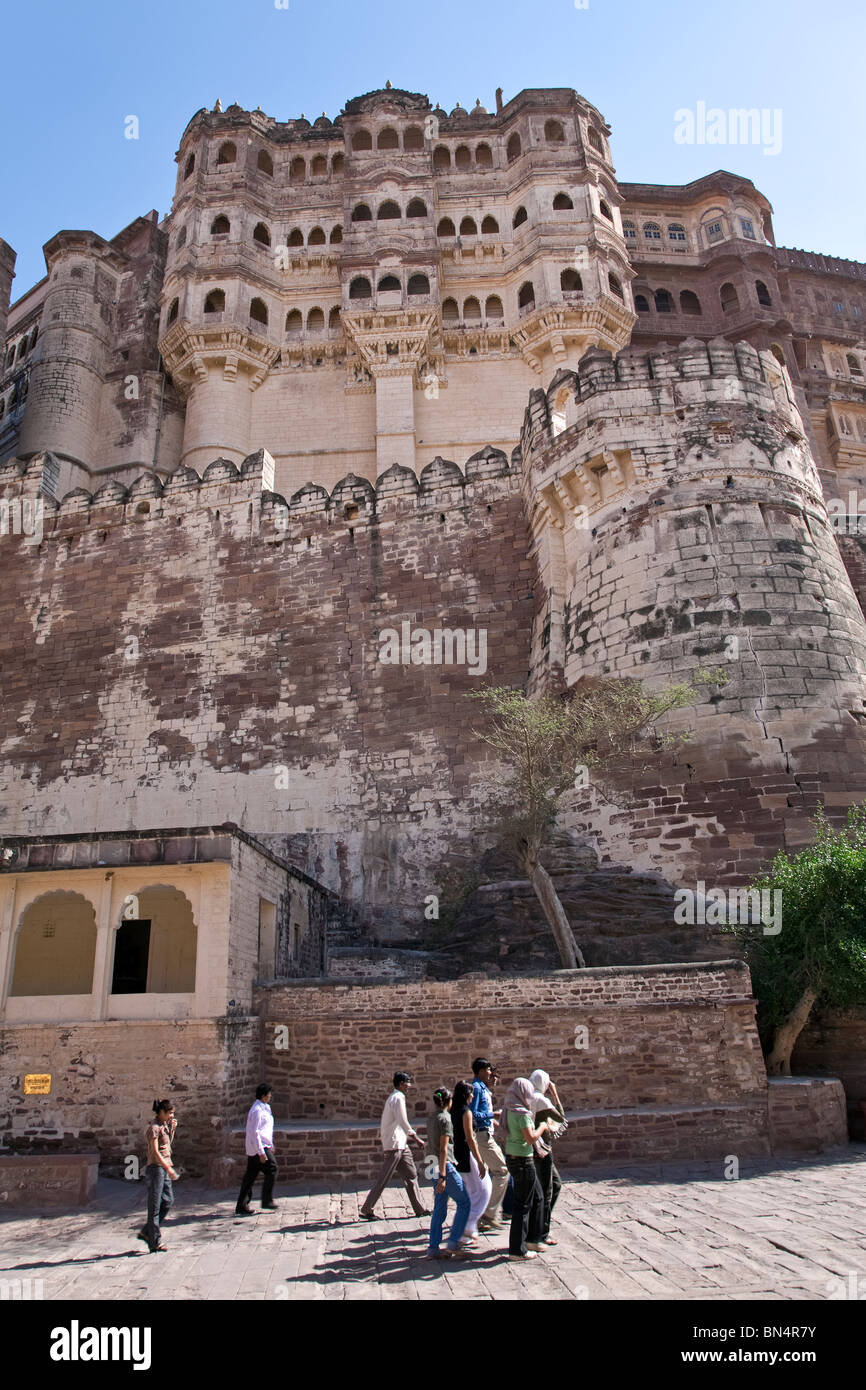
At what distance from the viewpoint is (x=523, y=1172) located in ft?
19.0

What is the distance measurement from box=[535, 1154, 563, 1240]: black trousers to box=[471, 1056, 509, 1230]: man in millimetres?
439

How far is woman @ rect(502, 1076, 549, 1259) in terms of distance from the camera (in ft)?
18.9

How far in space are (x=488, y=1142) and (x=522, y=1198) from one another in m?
0.92

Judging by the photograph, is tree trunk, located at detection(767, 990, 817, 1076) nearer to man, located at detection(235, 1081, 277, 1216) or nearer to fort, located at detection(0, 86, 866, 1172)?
fort, located at detection(0, 86, 866, 1172)

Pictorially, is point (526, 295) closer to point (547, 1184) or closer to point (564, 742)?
point (564, 742)

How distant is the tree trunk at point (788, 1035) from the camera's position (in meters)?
9.66

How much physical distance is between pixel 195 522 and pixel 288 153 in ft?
74.8

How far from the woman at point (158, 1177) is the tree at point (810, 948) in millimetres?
6492

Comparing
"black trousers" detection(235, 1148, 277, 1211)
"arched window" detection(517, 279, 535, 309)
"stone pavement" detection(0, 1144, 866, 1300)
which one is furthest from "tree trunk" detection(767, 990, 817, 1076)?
"arched window" detection(517, 279, 535, 309)

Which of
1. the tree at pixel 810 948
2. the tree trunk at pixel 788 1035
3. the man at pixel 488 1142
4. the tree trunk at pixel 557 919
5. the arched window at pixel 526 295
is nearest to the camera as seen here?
the man at pixel 488 1142

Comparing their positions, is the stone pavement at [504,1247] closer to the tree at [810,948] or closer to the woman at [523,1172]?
the woman at [523,1172]

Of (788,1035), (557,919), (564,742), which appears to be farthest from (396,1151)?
(564,742)

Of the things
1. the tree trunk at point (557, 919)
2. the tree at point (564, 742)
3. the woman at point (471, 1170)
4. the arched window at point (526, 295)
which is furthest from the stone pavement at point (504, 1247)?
→ the arched window at point (526, 295)
